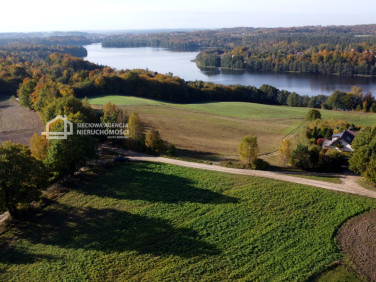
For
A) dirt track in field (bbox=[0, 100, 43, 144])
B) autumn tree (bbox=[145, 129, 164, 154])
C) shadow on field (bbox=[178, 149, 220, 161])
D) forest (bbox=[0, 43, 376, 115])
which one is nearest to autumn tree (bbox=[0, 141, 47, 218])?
autumn tree (bbox=[145, 129, 164, 154])

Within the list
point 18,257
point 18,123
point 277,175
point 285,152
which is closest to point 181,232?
point 18,257

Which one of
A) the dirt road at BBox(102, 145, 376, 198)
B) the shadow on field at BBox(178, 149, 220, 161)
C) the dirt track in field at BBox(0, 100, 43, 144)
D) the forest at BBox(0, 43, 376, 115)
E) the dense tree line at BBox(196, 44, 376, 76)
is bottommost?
the shadow on field at BBox(178, 149, 220, 161)

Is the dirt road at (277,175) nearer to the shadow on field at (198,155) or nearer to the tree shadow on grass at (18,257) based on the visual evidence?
the shadow on field at (198,155)

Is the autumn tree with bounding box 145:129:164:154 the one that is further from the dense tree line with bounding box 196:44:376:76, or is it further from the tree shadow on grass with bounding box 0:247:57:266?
the dense tree line with bounding box 196:44:376:76

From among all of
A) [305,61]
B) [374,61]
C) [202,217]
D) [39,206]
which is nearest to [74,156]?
[39,206]

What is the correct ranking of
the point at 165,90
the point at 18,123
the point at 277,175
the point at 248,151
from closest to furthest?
the point at 277,175, the point at 248,151, the point at 18,123, the point at 165,90

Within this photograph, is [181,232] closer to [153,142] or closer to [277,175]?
[277,175]
